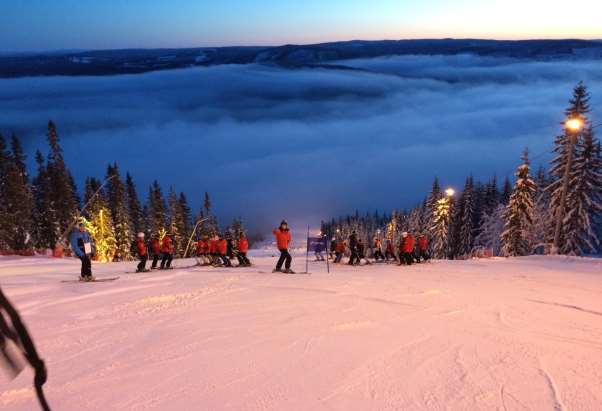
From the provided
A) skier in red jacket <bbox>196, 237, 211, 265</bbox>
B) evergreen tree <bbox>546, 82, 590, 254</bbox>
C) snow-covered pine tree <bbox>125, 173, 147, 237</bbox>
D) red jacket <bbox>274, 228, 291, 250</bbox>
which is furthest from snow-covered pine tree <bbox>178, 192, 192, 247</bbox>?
red jacket <bbox>274, 228, 291, 250</bbox>

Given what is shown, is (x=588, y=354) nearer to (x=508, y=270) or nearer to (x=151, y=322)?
(x=151, y=322)

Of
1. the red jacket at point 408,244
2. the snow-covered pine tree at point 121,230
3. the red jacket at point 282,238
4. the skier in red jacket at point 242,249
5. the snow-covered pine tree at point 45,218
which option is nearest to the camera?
the red jacket at point 282,238

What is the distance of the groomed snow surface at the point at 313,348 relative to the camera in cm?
464

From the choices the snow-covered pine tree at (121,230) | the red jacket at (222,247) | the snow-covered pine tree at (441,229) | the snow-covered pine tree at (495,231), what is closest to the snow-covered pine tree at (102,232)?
the snow-covered pine tree at (121,230)

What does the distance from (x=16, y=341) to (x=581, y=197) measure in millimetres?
43189

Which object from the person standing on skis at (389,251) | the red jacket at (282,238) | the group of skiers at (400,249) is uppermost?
the red jacket at (282,238)

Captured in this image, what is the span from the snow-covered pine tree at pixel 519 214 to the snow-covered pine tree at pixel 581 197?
14.7ft

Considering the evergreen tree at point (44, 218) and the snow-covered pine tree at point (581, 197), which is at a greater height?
the snow-covered pine tree at point (581, 197)

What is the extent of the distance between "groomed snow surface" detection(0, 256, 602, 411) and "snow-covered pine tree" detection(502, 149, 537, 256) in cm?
3323

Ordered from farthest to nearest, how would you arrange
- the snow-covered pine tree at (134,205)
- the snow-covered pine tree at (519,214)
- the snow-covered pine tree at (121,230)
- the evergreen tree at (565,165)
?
the snow-covered pine tree at (134,205), the snow-covered pine tree at (121,230), the snow-covered pine tree at (519,214), the evergreen tree at (565,165)

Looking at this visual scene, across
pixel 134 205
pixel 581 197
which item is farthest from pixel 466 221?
pixel 134 205

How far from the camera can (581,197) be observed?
119 feet

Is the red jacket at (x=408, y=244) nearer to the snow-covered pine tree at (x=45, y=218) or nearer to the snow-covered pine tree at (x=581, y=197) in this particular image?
the snow-covered pine tree at (x=581, y=197)

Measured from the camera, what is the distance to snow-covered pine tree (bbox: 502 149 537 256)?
40.9 metres
